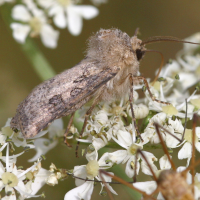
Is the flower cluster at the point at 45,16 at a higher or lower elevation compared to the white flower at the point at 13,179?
higher

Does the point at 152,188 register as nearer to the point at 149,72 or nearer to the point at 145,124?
the point at 145,124

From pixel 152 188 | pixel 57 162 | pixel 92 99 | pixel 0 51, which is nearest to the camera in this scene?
pixel 152 188

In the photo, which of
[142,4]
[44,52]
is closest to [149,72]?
[142,4]

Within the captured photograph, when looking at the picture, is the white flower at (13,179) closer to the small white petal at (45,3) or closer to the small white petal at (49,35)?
the small white petal at (49,35)

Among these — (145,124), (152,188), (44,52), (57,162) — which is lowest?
(57,162)

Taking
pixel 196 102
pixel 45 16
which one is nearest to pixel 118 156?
pixel 196 102

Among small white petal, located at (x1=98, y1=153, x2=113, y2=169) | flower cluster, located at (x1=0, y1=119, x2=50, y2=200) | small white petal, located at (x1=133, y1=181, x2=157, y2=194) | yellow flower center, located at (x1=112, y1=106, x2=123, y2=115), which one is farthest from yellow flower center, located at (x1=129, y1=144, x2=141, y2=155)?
flower cluster, located at (x1=0, y1=119, x2=50, y2=200)

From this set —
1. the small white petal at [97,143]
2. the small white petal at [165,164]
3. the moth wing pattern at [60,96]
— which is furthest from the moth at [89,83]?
the small white petal at [165,164]
